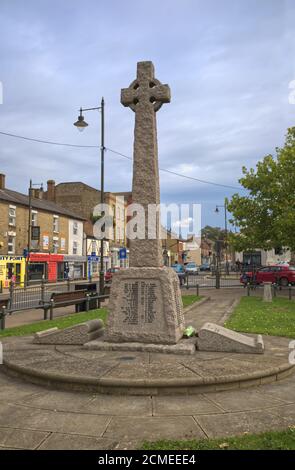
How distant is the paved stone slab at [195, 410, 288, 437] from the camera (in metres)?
4.08

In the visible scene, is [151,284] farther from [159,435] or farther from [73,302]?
[73,302]

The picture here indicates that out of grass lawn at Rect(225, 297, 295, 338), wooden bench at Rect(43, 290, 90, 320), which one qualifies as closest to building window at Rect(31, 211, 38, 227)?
wooden bench at Rect(43, 290, 90, 320)

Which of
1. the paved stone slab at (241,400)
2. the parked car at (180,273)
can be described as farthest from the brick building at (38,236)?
the paved stone slab at (241,400)

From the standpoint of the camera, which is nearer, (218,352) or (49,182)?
(218,352)

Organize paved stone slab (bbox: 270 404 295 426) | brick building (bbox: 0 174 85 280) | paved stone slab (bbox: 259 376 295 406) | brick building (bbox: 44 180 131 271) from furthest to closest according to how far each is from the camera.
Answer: brick building (bbox: 44 180 131 271), brick building (bbox: 0 174 85 280), paved stone slab (bbox: 259 376 295 406), paved stone slab (bbox: 270 404 295 426)

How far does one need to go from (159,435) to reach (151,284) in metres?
3.67

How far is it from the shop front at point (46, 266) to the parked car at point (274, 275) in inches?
724

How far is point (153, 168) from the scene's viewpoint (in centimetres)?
783

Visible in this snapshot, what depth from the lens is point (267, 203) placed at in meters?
23.8

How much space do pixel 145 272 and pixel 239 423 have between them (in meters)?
3.65

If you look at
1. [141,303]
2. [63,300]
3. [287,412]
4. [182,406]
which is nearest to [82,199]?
[63,300]

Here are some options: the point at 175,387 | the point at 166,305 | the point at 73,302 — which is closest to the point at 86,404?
the point at 175,387

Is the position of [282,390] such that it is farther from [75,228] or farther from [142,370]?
[75,228]

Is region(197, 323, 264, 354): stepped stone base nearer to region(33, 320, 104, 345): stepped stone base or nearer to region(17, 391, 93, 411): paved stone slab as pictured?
region(33, 320, 104, 345): stepped stone base
